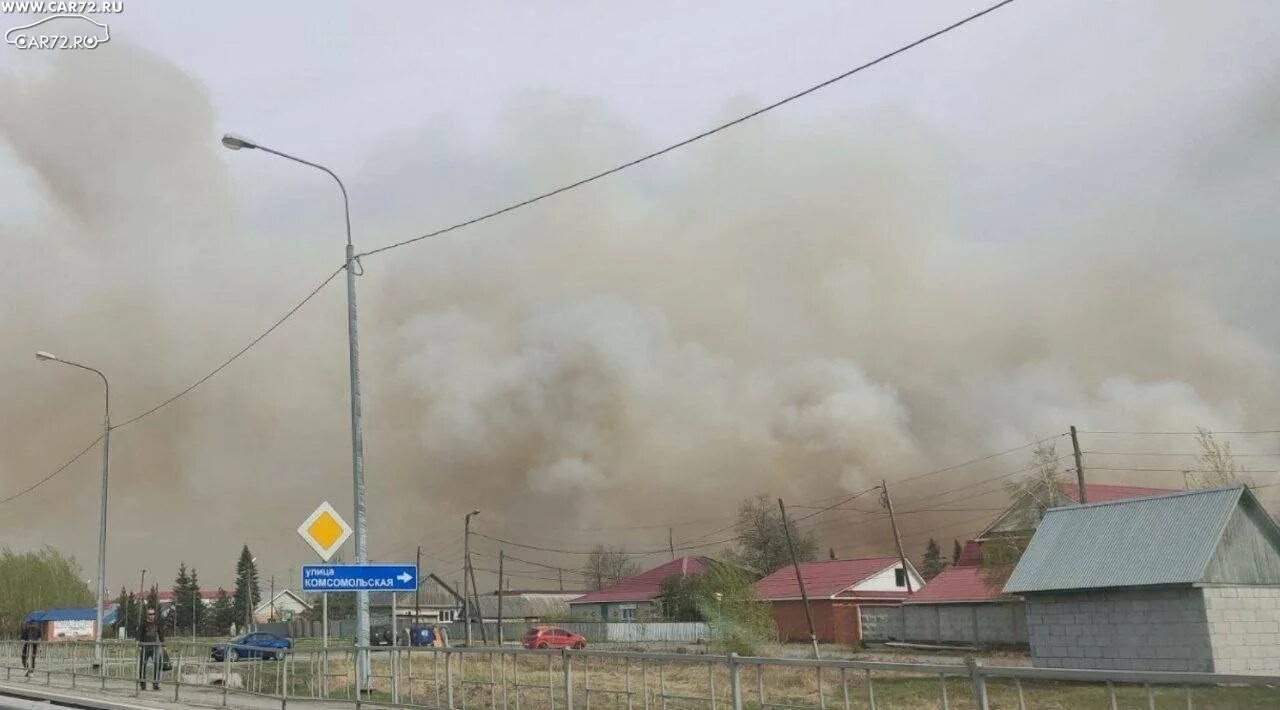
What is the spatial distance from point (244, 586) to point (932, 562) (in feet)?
328

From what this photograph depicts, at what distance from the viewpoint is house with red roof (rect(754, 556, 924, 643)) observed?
66.2m

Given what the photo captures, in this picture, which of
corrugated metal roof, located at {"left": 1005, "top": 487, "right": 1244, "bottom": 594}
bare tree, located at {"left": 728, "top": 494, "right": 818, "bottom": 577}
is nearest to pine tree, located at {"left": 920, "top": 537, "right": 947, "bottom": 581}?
bare tree, located at {"left": 728, "top": 494, "right": 818, "bottom": 577}

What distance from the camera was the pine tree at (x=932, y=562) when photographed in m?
141

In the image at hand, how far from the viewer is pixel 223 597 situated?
12388 centimetres

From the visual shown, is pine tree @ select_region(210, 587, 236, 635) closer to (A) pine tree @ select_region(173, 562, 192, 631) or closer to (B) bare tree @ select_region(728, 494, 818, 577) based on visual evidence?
(A) pine tree @ select_region(173, 562, 192, 631)

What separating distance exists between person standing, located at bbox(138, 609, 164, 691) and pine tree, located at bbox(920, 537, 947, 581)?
394 feet

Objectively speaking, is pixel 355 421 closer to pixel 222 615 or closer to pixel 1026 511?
pixel 1026 511

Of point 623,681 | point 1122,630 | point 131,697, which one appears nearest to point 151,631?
point 131,697

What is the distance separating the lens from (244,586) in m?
133

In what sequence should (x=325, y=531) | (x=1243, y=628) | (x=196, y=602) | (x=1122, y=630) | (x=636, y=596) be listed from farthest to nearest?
(x=196, y=602)
(x=636, y=596)
(x=1122, y=630)
(x=1243, y=628)
(x=325, y=531)

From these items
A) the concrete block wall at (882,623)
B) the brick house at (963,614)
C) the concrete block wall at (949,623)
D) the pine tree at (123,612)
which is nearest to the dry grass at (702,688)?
the concrete block wall at (949,623)

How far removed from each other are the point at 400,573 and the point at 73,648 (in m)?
17.1

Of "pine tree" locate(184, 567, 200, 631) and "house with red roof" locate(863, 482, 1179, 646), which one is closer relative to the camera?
"house with red roof" locate(863, 482, 1179, 646)

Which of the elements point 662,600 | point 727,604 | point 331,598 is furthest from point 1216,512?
point 331,598
